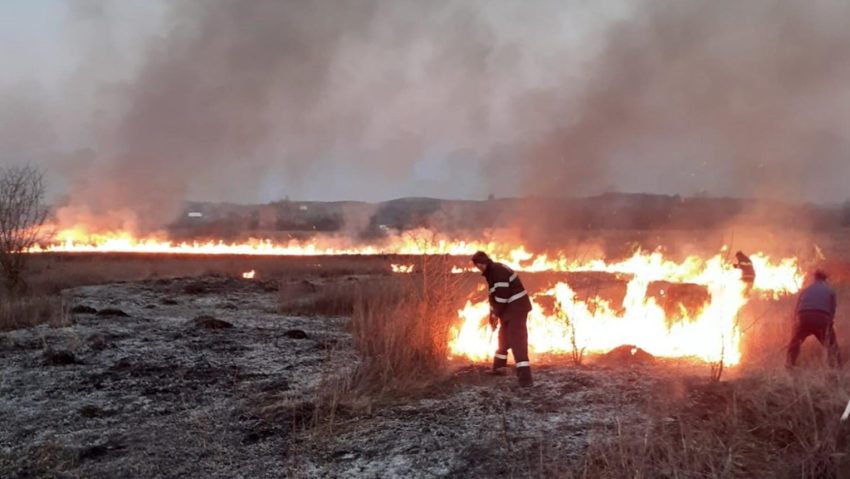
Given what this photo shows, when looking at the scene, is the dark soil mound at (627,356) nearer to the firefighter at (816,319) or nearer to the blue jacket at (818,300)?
the firefighter at (816,319)

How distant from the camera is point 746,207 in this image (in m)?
34.6

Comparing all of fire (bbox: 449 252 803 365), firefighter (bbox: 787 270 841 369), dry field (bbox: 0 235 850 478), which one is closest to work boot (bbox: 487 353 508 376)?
dry field (bbox: 0 235 850 478)

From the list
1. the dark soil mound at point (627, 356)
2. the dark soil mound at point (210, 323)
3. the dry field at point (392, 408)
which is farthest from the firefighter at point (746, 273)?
the dark soil mound at point (210, 323)

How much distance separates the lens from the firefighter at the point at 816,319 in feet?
30.1

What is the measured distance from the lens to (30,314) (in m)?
14.6

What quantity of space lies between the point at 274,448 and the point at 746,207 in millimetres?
Answer: 33014

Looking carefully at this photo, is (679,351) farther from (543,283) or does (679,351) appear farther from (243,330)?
(543,283)

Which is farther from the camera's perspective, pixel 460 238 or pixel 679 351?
pixel 460 238

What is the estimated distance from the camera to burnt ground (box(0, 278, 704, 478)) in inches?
261

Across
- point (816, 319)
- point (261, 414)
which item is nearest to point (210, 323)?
point (261, 414)

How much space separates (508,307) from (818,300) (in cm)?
425

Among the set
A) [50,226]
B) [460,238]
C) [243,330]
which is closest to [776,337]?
[243,330]

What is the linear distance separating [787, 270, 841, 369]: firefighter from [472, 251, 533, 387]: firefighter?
3.57m

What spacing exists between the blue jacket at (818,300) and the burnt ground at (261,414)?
198 cm
